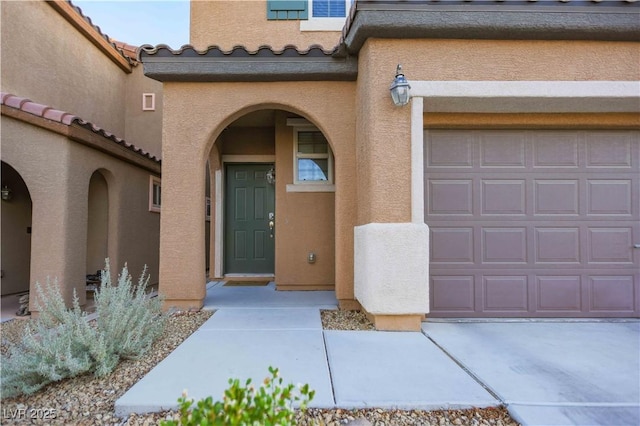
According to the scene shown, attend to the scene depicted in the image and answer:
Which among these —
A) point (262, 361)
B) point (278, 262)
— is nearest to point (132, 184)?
point (278, 262)

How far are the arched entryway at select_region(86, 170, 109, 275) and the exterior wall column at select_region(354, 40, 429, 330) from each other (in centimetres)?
531

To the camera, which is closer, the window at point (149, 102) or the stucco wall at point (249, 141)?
the stucco wall at point (249, 141)

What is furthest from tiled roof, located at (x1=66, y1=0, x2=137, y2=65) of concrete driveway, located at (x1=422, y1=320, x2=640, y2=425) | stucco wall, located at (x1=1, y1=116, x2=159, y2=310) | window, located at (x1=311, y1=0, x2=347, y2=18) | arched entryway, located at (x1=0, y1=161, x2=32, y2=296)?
concrete driveway, located at (x1=422, y1=320, x2=640, y2=425)

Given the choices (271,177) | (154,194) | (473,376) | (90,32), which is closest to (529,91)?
(473,376)

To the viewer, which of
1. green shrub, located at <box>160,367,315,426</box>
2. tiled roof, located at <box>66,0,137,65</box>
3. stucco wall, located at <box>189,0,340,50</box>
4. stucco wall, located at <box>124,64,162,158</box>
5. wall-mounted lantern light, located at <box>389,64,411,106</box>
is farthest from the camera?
stucco wall, located at <box>124,64,162,158</box>

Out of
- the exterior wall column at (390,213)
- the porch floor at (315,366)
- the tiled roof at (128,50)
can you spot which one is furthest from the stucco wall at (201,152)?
the tiled roof at (128,50)

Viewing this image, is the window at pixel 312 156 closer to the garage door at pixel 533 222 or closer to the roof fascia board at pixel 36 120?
the garage door at pixel 533 222

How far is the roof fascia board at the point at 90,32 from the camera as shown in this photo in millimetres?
7090

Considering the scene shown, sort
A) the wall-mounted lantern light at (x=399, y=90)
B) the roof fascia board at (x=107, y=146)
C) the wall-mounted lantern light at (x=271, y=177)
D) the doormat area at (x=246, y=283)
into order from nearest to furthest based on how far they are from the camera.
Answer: the wall-mounted lantern light at (x=399, y=90) → the roof fascia board at (x=107, y=146) → the doormat area at (x=246, y=283) → the wall-mounted lantern light at (x=271, y=177)

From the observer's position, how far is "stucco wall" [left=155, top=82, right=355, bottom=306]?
470cm

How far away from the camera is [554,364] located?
2.97 metres

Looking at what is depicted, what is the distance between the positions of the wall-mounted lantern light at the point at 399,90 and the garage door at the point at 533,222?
2.68 feet

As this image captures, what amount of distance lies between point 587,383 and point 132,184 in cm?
733

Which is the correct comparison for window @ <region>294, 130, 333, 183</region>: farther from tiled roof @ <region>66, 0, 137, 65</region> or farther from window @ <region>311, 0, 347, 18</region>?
tiled roof @ <region>66, 0, 137, 65</region>
